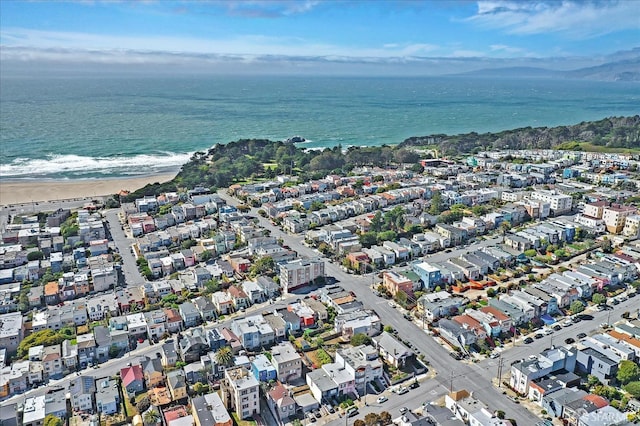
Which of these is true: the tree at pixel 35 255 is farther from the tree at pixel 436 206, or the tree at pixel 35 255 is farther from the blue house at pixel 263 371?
the tree at pixel 436 206

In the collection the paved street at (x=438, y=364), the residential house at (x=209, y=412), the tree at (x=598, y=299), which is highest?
the tree at (x=598, y=299)

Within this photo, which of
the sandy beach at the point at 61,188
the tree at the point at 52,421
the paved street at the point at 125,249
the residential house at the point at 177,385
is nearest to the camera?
the tree at the point at 52,421

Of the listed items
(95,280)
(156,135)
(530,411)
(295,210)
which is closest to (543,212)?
(295,210)

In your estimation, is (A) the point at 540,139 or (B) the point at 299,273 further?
(A) the point at 540,139

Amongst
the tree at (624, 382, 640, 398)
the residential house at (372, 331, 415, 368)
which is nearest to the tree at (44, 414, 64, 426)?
the residential house at (372, 331, 415, 368)

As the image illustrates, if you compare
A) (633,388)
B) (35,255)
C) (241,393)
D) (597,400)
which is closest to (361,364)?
(241,393)

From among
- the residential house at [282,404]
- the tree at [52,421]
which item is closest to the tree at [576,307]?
the residential house at [282,404]

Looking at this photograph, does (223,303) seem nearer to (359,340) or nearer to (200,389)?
(200,389)
